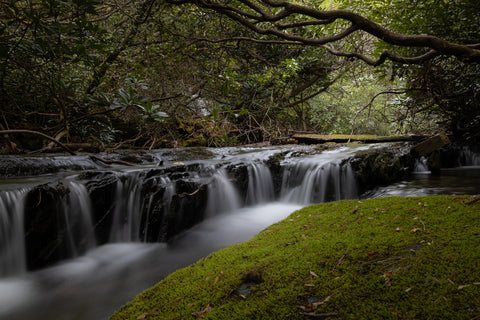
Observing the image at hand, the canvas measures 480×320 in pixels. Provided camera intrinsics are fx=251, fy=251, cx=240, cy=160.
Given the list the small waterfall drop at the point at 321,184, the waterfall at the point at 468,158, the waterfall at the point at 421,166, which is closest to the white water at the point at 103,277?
the small waterfall drop at the point at 321,184

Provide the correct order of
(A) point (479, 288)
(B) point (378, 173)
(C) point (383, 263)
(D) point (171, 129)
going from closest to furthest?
1. (A) point (479, 288)
2. (C) point (383, 263)
3. (B) point (378, 173)
4. (D) point (171, 129)

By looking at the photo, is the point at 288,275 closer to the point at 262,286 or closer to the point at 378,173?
the point at 262,286

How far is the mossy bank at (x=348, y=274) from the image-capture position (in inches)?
57.9

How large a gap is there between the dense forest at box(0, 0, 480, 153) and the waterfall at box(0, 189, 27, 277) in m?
1.10

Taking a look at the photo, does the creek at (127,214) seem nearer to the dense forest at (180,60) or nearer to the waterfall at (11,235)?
the waterfall at (11,235)

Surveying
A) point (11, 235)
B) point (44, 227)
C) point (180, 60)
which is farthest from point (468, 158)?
point (11, 235)

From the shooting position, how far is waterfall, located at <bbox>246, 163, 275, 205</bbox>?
20.4 ft

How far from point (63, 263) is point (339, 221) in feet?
12.7

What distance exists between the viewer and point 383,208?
295 cm

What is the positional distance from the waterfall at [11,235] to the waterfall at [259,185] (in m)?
4.16

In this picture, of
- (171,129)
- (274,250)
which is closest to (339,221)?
(274,250)

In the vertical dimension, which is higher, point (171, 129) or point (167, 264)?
point (171, 129)

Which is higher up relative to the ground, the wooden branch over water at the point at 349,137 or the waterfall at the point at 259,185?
the wooden branch over water at the point at 349,137

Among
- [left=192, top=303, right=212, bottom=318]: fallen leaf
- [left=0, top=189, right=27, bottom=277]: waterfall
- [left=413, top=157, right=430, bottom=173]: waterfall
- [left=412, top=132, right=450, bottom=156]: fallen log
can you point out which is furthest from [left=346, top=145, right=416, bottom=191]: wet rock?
[left=0, top=189, right=27, bottom=277]: waterfall
